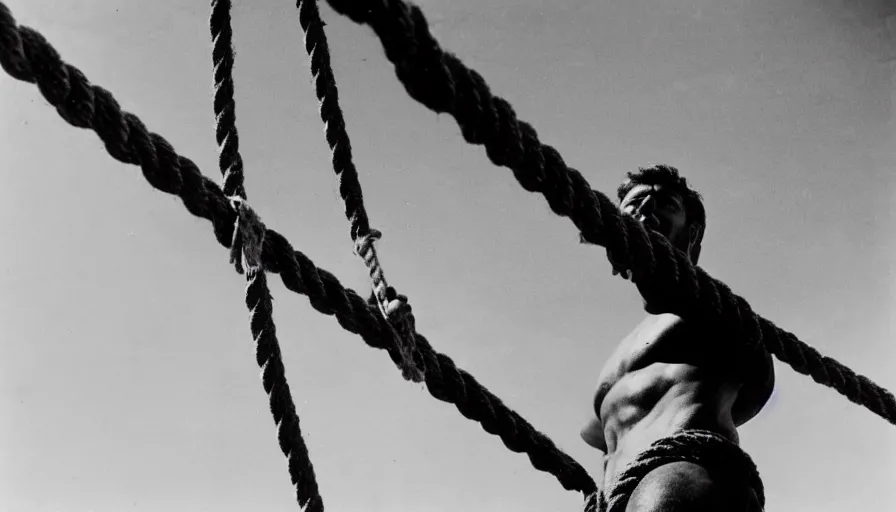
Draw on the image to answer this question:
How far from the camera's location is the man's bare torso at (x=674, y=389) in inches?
86.0

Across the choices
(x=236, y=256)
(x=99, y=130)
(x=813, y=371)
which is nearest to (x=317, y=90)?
(x=236, y=256)

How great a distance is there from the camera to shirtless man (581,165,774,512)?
2.00 m

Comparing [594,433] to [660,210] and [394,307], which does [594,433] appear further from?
[394,307]

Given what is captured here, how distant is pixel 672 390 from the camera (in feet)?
7.34

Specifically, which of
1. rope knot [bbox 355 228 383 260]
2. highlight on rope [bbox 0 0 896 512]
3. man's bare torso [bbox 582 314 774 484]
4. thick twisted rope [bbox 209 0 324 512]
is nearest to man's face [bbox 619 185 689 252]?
man's bare torso [bbox 582 314 774 484]

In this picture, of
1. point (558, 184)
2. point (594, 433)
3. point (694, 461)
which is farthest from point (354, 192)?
point (594, 433)

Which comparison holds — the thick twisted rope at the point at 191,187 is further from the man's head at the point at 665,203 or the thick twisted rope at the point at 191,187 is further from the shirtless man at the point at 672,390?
the man's head at the point at 665,203

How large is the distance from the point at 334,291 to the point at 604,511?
2.87 ft

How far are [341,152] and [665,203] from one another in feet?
3.53

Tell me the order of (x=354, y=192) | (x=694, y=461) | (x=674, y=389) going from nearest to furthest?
1. (x=354, y=192)
2. (x=694, y=461)
3. (x=674, y=389)

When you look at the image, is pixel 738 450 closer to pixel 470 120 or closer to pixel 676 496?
pixel 676 496

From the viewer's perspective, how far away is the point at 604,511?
7.09 feet

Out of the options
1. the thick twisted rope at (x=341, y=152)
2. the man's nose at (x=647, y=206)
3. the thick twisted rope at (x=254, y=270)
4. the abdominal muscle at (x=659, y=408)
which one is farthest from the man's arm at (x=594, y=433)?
the thick twisted rope at (x=254, y=270)

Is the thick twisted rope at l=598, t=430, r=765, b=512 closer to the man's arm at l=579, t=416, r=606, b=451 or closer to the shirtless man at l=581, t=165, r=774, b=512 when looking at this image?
the shirtless man at l=581, t=165, r=774, b=512
